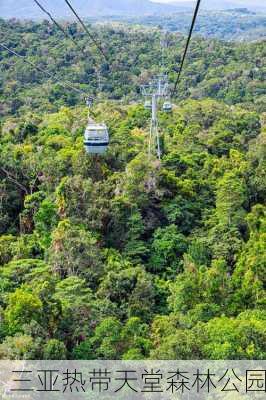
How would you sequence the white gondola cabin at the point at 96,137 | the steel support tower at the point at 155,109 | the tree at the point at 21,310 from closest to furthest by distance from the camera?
the tree at the point at 21,310 → the white gondola cabin at the point at 96,137 → the steel support tower at the point at 155,109

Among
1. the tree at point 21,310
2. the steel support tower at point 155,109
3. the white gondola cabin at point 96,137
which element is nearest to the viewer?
the tree at point 21,310

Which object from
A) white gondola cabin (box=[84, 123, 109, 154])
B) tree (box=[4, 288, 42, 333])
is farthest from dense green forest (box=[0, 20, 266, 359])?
white gondola cabin (box=[84, 123, 109, 154])

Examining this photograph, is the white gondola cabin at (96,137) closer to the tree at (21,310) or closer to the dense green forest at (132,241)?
the dense green forest at (132,241)

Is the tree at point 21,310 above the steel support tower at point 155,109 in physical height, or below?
below

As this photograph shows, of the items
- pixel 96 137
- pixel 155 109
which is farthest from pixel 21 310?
pixel 155 109

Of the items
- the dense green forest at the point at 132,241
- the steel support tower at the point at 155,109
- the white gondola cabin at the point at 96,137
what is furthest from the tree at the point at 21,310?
the steel support tower at the point at 155,109

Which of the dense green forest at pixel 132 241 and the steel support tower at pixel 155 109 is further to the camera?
the steel support tower at pixel 155 109

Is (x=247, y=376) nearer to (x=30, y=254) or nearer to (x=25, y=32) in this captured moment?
(x=30, y=254)

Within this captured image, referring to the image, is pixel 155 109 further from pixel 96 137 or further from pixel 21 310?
pixel 21 310

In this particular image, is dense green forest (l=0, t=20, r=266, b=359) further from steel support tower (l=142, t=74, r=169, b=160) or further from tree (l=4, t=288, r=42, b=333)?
steel support tower (l=142, t=74, r=169, b=160)
